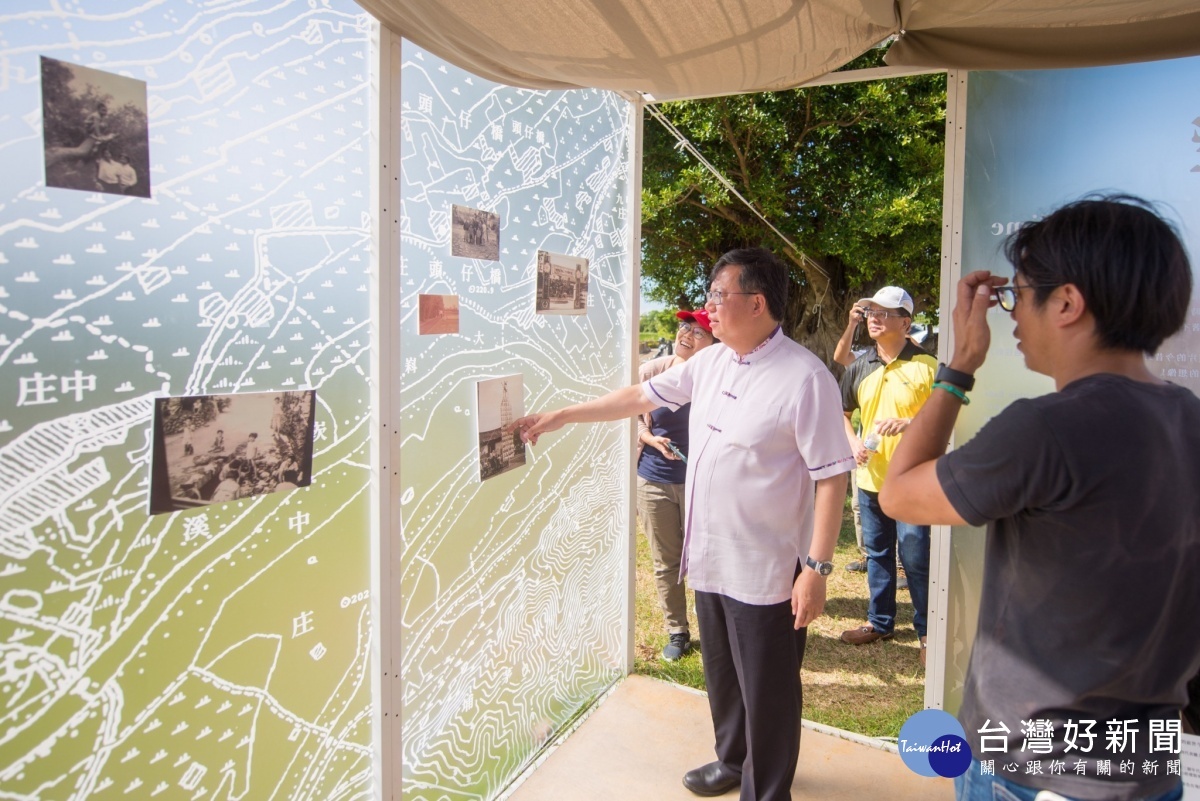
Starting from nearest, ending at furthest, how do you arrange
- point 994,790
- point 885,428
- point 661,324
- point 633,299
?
point 994,790, point 633,299, point 885,428, point 661,324

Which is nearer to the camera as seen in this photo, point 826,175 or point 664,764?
point 664,764

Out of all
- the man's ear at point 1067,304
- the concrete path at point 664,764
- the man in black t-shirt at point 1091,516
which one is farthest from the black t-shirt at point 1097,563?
the concrete path at point 664,764

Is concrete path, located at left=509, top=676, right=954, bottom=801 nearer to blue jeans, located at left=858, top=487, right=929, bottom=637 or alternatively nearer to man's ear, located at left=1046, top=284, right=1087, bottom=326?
blue jeans, located at left=858, top=487, right=929, bottom=637

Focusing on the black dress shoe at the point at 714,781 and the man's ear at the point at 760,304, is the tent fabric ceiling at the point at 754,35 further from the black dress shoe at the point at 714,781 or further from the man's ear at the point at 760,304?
the black dress shoe at the point at 714,781

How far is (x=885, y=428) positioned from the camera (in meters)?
3.63

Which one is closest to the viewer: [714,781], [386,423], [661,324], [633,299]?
[386,423]

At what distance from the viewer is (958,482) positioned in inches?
44.1

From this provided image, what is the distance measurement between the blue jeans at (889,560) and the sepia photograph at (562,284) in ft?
6.68

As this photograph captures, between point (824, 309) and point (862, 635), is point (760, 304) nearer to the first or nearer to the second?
point (862, 635)

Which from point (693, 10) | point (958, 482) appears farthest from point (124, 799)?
point (693, 10)

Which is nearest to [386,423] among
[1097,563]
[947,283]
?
[1097,563]

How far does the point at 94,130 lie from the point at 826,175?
21.9ft

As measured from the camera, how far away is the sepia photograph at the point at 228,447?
54.0 inches

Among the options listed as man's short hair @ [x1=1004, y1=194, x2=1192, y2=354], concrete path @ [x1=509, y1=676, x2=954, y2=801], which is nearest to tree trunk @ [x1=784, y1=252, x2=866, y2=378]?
concrete path @ [x1=509, y1=676, x2=954, y2=801]
